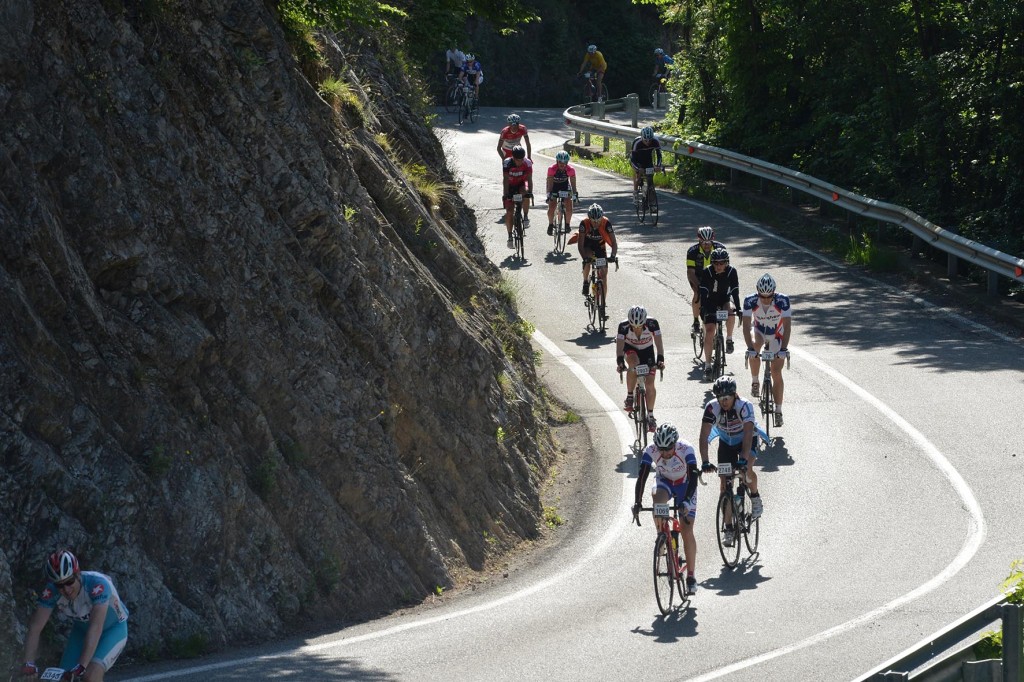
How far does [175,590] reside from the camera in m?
10.4

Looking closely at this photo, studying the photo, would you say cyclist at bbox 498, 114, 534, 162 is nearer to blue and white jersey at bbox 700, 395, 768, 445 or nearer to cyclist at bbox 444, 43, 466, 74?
cyclist at bbox 444, 43, 466, 74

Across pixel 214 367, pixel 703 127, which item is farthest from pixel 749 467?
pixel 703 127

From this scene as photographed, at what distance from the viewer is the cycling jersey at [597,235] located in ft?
69.6

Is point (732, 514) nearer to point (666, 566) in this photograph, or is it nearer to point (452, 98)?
point (666, 566)

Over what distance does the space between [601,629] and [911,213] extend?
14.6m

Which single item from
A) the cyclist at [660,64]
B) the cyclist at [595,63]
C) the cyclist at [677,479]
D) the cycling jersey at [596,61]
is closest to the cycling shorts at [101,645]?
the cyclist at [677,479]

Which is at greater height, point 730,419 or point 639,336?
point 639,336

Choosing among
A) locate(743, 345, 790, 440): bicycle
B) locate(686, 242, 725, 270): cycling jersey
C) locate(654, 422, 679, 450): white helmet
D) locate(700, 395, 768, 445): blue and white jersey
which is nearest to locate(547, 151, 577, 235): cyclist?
locate(686, 242, 725, 270): cycling jersey

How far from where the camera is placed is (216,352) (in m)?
11.8

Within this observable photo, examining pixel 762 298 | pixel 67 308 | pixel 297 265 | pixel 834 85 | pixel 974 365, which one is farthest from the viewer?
pixel 834 85

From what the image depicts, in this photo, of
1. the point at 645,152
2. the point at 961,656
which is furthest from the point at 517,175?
the point at 961,656

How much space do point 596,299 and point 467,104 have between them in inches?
871

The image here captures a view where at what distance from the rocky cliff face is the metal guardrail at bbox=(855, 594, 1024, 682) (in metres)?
5.33

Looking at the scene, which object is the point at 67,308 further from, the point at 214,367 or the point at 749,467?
the point at 749,467
